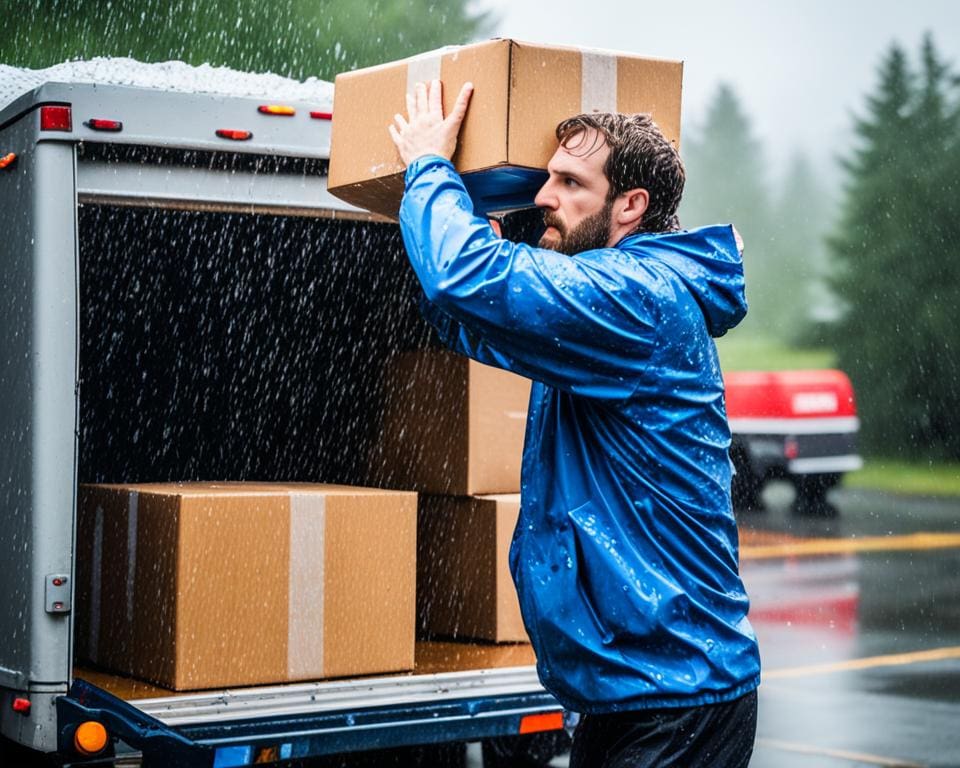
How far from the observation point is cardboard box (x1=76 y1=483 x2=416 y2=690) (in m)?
4.38

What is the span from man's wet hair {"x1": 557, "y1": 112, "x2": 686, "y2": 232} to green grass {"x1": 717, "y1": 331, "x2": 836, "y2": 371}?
1231 inches

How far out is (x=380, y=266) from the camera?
5.87 metres

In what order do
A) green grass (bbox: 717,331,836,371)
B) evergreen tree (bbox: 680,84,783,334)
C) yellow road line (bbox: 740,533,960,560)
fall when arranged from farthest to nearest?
evergreen tree (bbox: 680,84,783,334), green grass (bbox: 717,331,836,371), yellow road line (bbox: 740,533,960,560)

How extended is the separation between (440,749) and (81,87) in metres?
3.83

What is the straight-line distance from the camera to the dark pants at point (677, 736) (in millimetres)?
2734

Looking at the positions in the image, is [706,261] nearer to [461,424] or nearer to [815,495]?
[461,424]

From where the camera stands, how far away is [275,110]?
453 cm

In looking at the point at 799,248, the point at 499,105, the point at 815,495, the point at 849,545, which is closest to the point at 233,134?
the point at 499,105

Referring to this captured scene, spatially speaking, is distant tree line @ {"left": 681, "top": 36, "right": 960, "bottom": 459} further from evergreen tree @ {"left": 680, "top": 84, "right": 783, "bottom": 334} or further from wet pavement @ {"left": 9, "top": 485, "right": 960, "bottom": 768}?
evergreen tree @ {"left": 680, "top": 84, "right": 783, "bottom": 334}

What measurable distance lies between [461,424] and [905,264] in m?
28.3

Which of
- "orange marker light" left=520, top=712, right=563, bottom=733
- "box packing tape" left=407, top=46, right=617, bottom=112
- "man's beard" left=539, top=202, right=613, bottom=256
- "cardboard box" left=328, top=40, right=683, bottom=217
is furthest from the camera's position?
"orange marker light" left=520, top=712, right=563, bottom=733

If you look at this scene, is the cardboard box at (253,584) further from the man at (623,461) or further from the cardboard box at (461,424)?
the man at (623,461)

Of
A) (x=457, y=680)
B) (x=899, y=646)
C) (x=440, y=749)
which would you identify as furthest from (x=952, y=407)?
(x=457, y=680)

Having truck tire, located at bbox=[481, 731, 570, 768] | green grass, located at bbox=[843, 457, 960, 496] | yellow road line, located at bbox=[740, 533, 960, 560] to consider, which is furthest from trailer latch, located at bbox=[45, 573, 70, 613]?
green grass, located at bbox=[843, 457, 960, 496]
